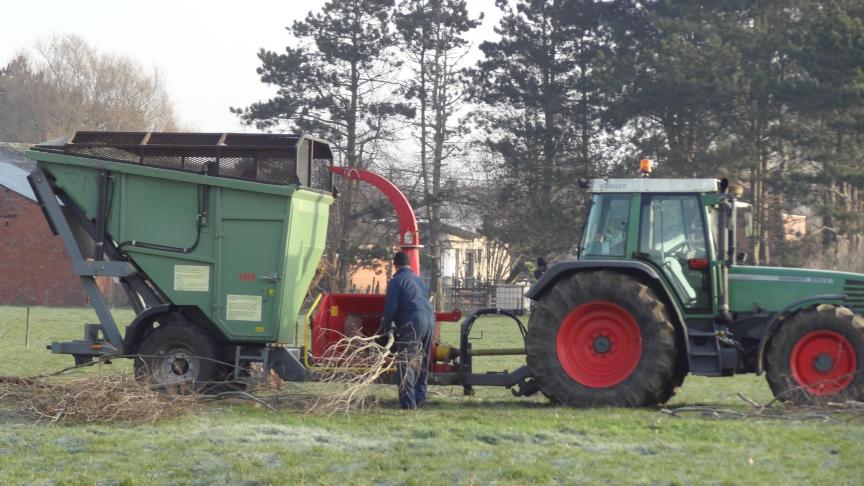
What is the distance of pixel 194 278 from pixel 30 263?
3669cm

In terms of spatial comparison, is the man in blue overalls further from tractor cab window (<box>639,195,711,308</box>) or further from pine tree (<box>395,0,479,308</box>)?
pine tree (<box>395,0,479,308</box>)

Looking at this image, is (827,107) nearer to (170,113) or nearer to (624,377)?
(624,377)

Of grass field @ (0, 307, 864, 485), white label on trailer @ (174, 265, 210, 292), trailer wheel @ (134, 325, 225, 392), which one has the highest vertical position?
white label on trailer @ (174, 265, 210, 292)

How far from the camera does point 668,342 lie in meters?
10.9

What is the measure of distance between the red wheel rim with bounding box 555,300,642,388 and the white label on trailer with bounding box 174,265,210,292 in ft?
12.4

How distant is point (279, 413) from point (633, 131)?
94.3 ft

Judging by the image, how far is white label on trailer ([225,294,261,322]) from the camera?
11.7 meters

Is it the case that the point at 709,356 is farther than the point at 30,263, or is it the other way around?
the point at 30,263

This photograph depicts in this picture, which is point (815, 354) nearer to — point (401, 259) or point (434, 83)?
point (401, 259)

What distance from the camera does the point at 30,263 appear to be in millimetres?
45625

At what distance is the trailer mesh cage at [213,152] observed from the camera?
1190 centimetres

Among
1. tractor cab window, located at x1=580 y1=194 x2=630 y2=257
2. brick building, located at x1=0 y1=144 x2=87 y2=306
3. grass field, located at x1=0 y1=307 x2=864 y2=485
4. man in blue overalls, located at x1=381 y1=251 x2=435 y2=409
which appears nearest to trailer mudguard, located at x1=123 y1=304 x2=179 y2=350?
grass field, located at x1=0 y1=307 x2=864 y2=485

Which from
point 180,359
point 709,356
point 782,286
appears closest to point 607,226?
point 709,356

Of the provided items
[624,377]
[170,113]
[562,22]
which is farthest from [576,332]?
[170,113]
